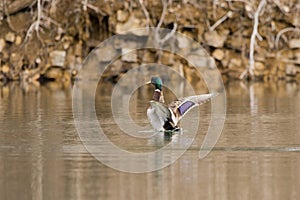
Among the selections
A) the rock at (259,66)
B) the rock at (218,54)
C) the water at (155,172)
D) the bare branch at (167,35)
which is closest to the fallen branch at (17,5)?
the bare branch at (167,35)

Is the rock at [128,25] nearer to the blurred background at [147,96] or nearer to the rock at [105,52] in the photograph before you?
the blurred background at [147,96]

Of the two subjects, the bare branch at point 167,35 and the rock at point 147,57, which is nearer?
the bare branch at point 167,35

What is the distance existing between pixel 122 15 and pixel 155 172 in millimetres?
15360

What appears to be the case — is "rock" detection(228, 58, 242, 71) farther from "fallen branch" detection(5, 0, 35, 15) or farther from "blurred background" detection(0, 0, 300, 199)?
"fallen branch" detection(5, 0, 35, 15)

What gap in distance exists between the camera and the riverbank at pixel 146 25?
22766mm

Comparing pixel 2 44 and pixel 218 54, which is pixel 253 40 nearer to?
pixel 218 54

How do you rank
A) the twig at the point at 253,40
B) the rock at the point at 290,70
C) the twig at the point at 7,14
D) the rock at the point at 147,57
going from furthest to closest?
the rock at the point at 290,70 < the rock at the point at 147,57 < the twig at the point at 7,14 < the twig at the point at 253,40

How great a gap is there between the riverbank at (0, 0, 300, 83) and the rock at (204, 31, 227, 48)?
25 millimetres

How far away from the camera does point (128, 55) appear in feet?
74.5

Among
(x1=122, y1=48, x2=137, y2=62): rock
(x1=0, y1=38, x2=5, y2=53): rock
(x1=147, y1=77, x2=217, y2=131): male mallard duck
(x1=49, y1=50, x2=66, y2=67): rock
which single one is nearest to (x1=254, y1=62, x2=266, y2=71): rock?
(x1=122, y1=48, x2=137, y2=62): rock

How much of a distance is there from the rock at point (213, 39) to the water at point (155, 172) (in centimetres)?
970

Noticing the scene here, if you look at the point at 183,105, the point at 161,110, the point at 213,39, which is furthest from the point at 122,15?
the point at 161,110

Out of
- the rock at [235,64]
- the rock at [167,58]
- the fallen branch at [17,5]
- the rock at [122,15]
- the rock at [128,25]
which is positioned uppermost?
the fallen branch at [17,5]

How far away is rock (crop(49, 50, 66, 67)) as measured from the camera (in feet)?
74.9
